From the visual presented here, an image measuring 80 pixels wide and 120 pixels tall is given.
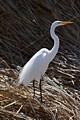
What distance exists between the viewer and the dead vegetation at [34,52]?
3.64m

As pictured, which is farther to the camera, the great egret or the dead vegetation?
the great egret

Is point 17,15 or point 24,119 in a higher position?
point 17,15

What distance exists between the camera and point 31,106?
11.9 feet

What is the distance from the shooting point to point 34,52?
467cm

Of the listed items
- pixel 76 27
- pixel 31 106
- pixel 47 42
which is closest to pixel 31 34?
pixel 47 42

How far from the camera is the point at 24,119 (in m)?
3.49

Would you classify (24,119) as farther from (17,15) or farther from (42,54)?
(17,15)

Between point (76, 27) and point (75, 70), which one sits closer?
point (75, 70)

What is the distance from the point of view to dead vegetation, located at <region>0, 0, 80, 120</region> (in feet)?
11.9

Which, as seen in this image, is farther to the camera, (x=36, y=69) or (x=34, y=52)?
(x=34, y=52)

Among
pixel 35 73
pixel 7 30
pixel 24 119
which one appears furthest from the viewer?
pixel 7 30

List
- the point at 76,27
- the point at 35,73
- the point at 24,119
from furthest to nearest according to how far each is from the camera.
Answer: the point at 76,27 < the point at 35,73 < the point at 24,119

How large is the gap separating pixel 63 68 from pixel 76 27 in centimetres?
81

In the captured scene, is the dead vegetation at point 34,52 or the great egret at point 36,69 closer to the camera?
the dead vegetation at point 34,52
